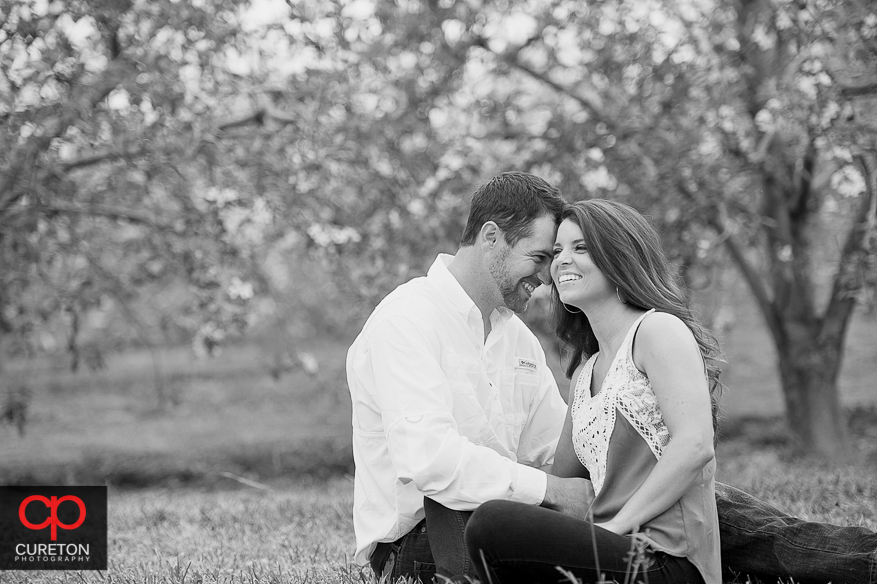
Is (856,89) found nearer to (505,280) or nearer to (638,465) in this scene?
(505,280)

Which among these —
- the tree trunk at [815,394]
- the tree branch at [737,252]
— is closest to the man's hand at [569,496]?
the tree branch at [737,252]

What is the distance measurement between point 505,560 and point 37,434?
12.3 meters

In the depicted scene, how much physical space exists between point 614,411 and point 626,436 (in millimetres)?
83

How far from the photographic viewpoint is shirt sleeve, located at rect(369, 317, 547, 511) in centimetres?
249

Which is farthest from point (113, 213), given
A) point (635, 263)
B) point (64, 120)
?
point (635, 263)

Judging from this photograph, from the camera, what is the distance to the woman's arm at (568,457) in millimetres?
2842

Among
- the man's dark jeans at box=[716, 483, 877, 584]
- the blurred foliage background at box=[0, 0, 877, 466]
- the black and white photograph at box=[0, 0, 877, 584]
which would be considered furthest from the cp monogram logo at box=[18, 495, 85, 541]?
the man's dark jeans at box=[716, 483, 877, 584]

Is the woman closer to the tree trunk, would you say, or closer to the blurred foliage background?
the blurred foliage background

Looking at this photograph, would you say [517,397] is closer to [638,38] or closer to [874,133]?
[874,133]

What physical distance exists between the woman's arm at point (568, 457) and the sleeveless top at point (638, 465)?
19 cm

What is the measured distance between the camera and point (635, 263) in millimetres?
2645

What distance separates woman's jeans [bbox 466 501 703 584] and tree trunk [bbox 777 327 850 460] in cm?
613

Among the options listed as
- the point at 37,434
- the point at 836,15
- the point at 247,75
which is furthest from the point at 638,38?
the point at 37,434

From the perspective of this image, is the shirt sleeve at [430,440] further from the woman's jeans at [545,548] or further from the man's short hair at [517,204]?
the man's short hair at [517,204]
